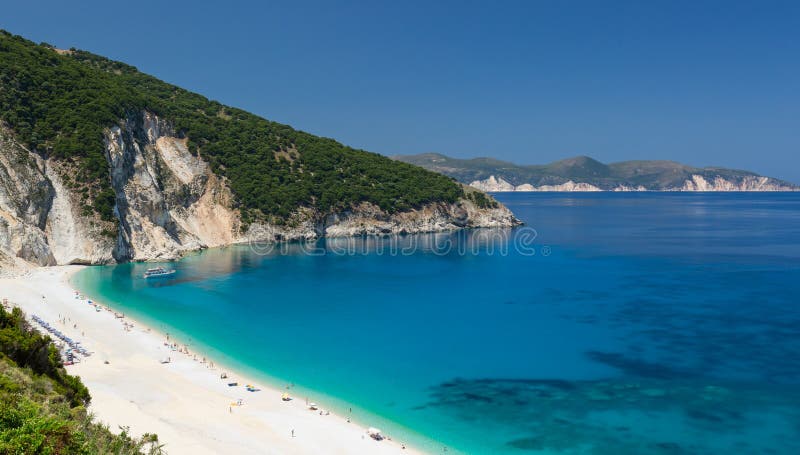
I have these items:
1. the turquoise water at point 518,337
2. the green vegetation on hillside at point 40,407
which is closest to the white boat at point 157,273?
the turquoise water at point 518,337

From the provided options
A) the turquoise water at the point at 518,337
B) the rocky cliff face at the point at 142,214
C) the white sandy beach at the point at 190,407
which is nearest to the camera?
the white sandy beach at the point at 190,407

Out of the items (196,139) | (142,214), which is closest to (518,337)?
(142,214)

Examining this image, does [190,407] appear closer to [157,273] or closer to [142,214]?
[157,273]

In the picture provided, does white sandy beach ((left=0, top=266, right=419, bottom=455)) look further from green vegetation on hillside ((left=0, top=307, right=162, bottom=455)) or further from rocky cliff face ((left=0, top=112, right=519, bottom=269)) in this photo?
rocky cliff face ((left=0, top=112, right=519, bottom=269))

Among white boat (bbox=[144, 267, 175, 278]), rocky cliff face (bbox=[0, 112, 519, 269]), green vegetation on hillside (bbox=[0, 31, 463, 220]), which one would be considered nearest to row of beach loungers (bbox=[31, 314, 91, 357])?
rocky cliff face (bbox=[0, 112, 519, 269])

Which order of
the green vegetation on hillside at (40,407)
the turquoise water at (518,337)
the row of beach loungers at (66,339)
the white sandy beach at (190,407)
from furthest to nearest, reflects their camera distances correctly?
the row of beach loungers at (66,339)
the turquoise water at (518,337)
the white sandy beach at (190,407)
the green vegetation on hillside at (40,407)

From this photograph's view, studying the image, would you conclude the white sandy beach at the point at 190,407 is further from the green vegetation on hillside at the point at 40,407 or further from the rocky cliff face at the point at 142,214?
the rocky cliff face at the point at 142,214

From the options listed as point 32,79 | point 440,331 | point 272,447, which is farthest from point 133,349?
point 32,79
